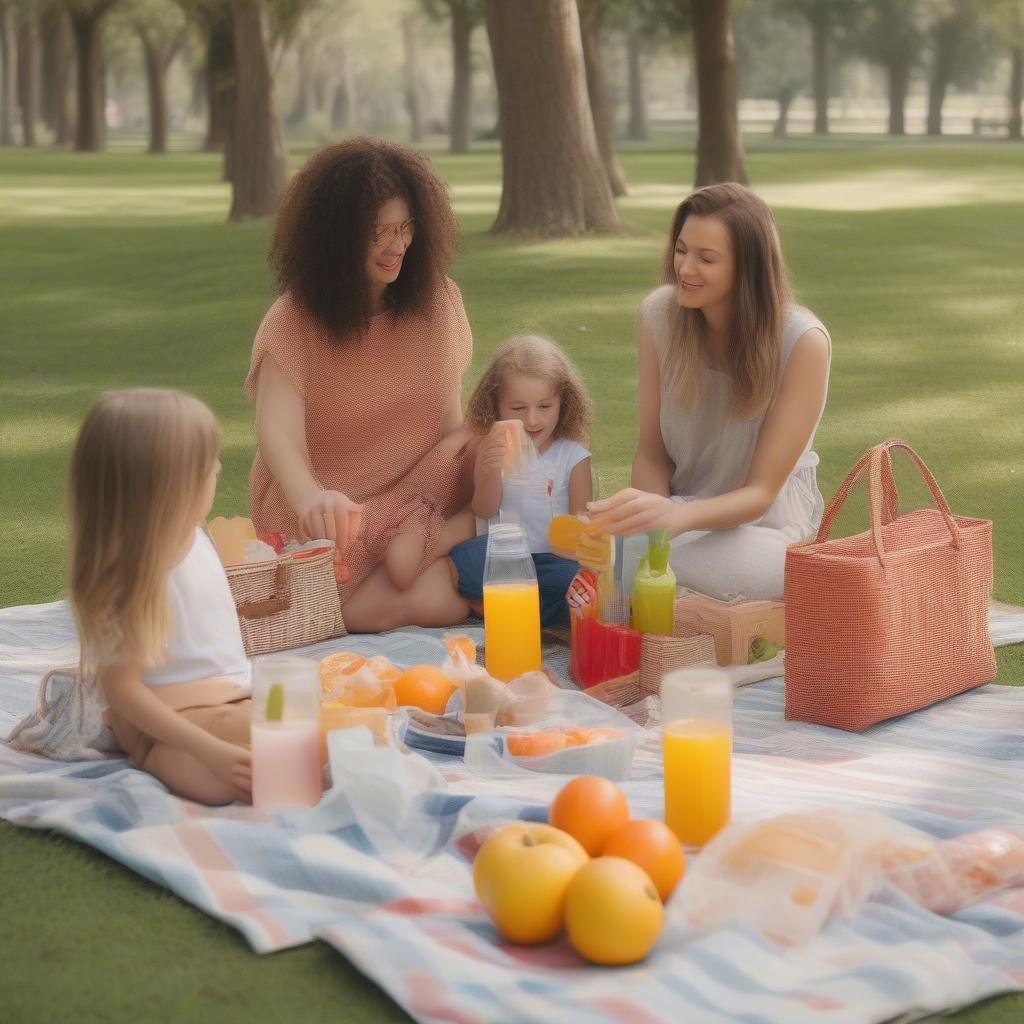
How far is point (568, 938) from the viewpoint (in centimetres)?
251

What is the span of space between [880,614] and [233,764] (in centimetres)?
146

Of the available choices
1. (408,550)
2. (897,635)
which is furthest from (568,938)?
(408,550)

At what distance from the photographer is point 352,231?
14.3 feet

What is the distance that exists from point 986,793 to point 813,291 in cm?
848

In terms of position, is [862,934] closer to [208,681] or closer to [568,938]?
[568,938]

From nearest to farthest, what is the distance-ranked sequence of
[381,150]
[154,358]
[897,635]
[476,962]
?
[476,962]
[897,635]
[381,150]
[154,358]

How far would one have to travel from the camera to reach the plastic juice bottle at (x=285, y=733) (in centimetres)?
290

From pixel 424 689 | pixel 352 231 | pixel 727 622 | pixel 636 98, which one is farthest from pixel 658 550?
pixel 636 98

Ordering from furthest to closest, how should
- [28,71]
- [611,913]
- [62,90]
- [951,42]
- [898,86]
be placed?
[951,42]
[898,86]
[62,90]
[28,71]
[611,913]

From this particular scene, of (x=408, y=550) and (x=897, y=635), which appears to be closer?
(x=897, y=635)

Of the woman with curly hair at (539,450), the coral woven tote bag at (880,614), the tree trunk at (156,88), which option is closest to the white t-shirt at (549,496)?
the woman with curly hair at (539,450)

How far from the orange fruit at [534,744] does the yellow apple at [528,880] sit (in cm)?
73

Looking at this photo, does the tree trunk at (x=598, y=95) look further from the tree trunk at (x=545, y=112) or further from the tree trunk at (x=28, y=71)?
the tree trunk at (x=28, y=71)

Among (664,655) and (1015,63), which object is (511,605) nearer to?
(664,655)
